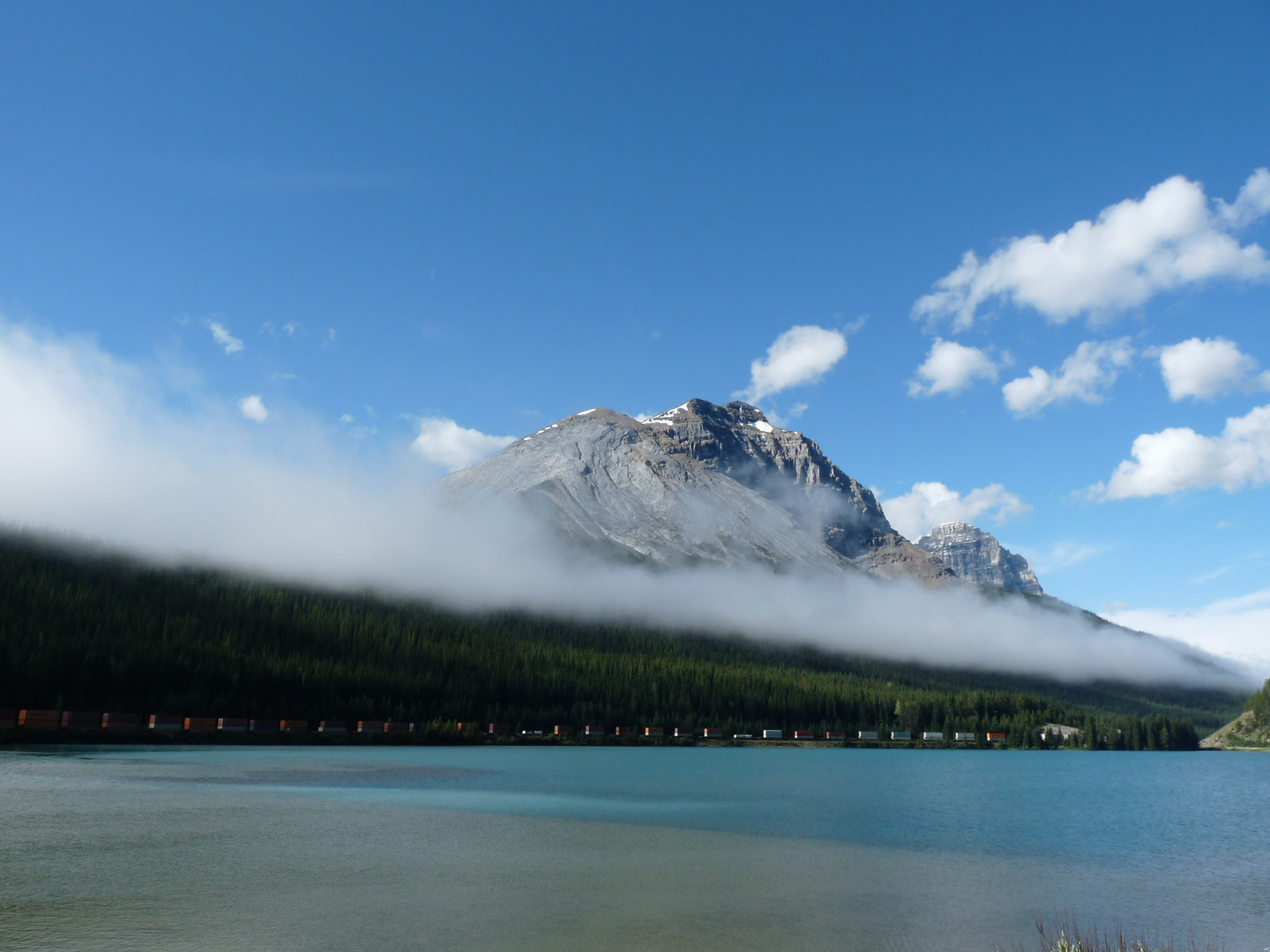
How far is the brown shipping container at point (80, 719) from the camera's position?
135 metres

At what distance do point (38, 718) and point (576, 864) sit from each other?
125483 millimetres

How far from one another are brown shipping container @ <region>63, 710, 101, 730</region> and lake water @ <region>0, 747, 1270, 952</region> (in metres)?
52.1

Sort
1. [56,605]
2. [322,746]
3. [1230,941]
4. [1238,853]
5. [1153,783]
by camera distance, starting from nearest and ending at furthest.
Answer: [1230,941] → [1238,853] → [1153,783] → [322,746] → [56,605]

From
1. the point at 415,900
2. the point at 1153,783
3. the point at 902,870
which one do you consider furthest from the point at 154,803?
the point at 1153,783

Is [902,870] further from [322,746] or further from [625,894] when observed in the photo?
[322,746]

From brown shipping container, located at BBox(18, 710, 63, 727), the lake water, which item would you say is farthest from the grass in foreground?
brown shipping container, located at BBox(18, 710, 63, 727)

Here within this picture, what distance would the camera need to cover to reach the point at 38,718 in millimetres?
130125

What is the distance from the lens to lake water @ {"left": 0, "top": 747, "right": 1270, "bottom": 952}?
94.1ft

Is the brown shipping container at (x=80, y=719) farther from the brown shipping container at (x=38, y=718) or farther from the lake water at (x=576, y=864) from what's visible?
the lake water at (x=576, y=864)

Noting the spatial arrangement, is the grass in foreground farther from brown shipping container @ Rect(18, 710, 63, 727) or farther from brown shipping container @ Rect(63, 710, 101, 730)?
brown shipping container @ Rect(63, 710, 101, 730)

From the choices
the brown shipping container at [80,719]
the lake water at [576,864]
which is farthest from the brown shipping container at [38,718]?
the lake water at [576,864]

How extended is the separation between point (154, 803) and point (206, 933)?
3689 cm

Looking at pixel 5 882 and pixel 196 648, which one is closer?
pixel 5 882

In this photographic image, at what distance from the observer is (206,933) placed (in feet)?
87.2
